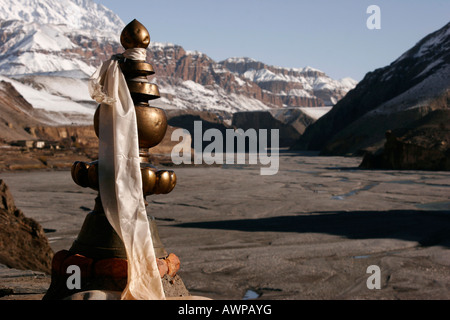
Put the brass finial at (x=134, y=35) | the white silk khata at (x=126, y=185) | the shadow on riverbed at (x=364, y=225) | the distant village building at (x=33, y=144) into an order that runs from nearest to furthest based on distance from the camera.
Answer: the white silk khata at (x=126, y=185), the brass finial at (x=134, y=35), the shadow on riverbed at (x=364, y=225), the distant village building at (x=33, y=144)

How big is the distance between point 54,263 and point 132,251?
1.42ft

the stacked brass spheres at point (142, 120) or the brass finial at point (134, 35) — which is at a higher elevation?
the brass finial at point (134, 35)

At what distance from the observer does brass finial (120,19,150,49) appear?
206 cm

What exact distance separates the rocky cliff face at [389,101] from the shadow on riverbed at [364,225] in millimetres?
24393

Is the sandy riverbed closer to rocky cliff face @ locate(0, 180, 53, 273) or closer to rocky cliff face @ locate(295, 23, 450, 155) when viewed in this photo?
rocky cliff face @ locate(0, 180, 53, 273)

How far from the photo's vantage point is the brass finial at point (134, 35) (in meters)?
2.06

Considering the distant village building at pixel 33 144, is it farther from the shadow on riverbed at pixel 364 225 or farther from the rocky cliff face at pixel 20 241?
the rocky cliff face at pixel 20 241

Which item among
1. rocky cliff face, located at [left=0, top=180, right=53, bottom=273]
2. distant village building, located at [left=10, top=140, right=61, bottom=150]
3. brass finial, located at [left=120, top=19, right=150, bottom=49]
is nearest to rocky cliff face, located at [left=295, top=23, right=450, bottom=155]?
distant village building, located at [left=10, top=140, right=61, bottom=150]

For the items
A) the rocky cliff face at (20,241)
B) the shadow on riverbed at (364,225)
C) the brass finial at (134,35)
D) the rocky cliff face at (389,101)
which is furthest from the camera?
the rocky cliff face at (389,101)

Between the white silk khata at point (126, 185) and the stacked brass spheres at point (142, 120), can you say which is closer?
the white silk khata at point (126, 185)

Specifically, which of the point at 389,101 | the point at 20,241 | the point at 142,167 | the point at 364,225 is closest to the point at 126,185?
the point at 142,167

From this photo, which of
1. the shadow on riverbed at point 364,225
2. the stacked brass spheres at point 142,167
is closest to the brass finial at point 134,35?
the stacked brass spheres at point 142,167

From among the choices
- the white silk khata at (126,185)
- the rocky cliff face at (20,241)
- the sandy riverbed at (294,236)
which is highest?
the white silk khata at (126,185)

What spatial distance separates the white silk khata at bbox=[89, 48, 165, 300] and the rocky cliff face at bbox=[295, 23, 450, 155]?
111 ft
